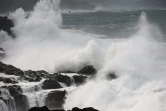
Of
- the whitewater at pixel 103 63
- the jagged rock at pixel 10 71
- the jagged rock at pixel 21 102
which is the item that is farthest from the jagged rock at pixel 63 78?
the jagged rock at pixel 21 102

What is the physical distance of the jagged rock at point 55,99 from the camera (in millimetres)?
35312

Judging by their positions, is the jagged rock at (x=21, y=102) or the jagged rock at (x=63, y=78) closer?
the jagged rock at (x=21, y=102)

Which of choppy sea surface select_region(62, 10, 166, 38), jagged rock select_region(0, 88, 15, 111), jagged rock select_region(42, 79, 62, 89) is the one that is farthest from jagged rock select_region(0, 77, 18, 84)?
choppy sea surface select_region(62, 10, 166, 38)

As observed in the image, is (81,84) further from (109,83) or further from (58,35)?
(58,35)

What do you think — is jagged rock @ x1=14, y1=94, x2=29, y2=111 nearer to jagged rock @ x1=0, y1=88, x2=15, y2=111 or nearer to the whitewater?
jagged rock @ x1=0, y1=88, x2=15, y2=111

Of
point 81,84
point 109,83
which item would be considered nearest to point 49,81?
point 81,84

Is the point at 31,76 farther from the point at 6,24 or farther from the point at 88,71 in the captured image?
the point at 6,24

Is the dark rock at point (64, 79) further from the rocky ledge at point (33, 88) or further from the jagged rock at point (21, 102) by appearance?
the jagged rock at point (21, 102)

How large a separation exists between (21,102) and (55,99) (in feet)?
9.83

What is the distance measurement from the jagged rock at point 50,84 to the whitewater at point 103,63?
162 centimetres

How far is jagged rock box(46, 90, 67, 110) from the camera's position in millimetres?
35312

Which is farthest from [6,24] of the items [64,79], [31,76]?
[64,79]

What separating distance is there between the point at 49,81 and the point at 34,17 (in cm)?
3877

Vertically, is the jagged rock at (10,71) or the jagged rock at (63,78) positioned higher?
the jagged rock at (10,71)
